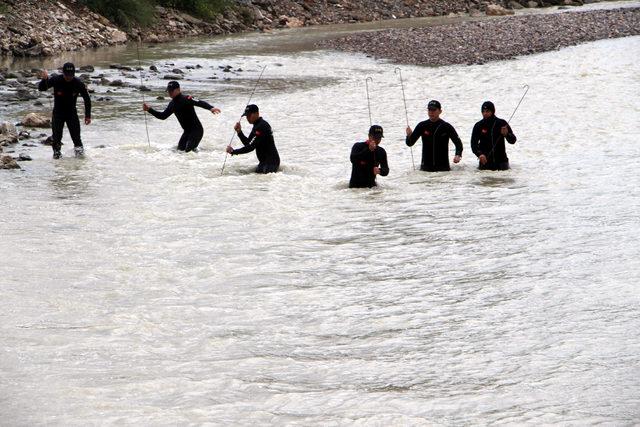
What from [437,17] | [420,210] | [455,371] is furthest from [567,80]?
[437,17]

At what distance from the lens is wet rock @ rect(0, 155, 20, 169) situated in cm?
1791

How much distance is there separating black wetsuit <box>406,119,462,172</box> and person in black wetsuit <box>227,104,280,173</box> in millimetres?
2385

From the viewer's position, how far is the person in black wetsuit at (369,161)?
602 inches

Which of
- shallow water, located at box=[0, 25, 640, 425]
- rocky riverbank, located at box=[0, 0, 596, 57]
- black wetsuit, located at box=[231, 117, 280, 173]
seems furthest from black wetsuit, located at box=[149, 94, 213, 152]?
rocky riverbank, located at box=[0, 0, 596, 57]

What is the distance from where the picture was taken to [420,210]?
49.2 feet

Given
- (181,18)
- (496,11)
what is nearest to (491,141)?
(181,18)

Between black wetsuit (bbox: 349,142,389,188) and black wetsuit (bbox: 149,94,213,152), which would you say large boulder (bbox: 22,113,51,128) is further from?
black wetsuit (bbox: 349,142,389,188)

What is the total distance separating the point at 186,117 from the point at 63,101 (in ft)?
7.48

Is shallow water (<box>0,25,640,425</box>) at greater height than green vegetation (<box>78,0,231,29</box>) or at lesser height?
A: lesser

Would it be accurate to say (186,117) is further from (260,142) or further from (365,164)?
(365,164)

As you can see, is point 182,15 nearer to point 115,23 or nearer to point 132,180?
point 115,23

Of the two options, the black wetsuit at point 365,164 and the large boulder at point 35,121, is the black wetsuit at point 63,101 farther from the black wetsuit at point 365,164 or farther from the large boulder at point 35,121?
the black wetsuit at point 365,164

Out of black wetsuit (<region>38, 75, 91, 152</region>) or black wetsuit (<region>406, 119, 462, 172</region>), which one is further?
black wetsuit (<region>38, 75, 91, 152</region>)

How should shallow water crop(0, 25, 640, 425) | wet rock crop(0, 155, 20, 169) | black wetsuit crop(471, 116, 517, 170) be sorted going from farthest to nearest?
wet rock crop(0, 155, 20, 169)
black wetsuit crop(471, 116, 517, 170)
shallow water crop(0, 25, 640, 425)
